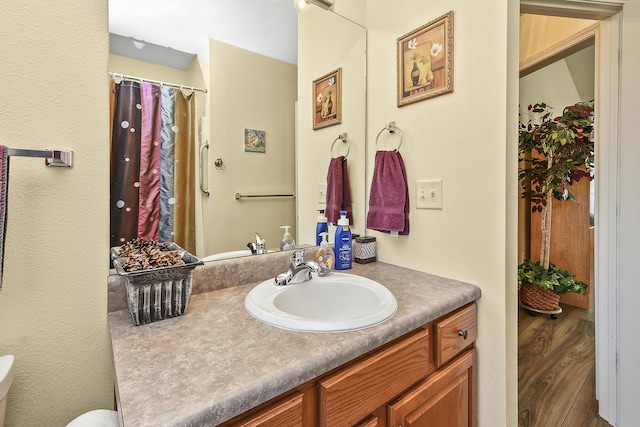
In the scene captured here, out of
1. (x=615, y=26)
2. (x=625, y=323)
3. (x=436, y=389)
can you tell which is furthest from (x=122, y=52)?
(x=625, y=323)

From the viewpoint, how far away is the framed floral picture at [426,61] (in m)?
1.12

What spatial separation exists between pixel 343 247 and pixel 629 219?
4.34 ft

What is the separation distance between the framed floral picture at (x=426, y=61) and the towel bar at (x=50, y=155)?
1.17 m

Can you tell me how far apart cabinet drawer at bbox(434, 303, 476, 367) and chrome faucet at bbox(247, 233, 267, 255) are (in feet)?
2.18

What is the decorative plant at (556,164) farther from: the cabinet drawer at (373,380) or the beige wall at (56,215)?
the beige wall at (56,215)

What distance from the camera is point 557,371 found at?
190 cm

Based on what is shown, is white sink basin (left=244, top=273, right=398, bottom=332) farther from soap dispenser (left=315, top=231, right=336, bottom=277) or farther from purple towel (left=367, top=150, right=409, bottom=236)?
purple towel (left=367, top=150, right=409, bottom=236)

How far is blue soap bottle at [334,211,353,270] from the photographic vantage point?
4.22ft

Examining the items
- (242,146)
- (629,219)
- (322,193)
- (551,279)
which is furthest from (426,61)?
(551,279)

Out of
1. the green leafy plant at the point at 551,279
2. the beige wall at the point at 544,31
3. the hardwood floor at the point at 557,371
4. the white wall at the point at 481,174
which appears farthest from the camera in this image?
the green leafy plant at the point at 551,279

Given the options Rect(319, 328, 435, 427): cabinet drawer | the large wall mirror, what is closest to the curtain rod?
the large wall mirror

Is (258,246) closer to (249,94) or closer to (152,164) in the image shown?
(152,164)

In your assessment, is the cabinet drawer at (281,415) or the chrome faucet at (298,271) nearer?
the cabinet drawer at (281,415)

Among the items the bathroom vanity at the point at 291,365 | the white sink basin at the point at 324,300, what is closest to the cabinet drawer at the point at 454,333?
the bathroom vanity at the point at 291,365
